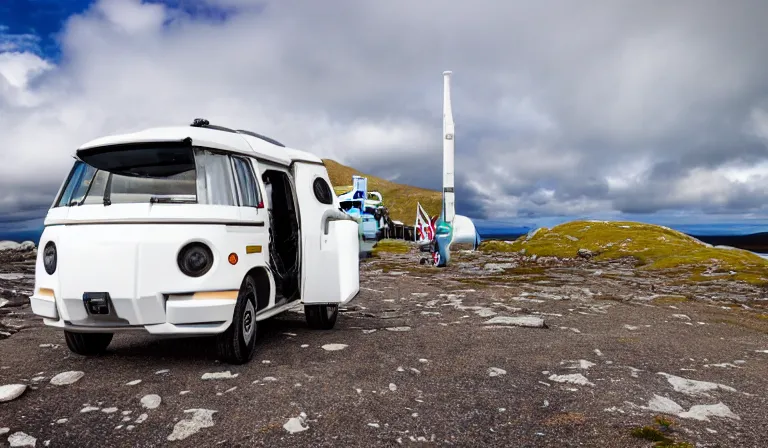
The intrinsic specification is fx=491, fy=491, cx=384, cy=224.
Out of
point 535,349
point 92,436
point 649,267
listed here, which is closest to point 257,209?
point 92,436

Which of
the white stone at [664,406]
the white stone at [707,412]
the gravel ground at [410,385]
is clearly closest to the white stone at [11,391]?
the gravel ground at [410,385]

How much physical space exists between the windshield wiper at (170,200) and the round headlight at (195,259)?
0.54 metres

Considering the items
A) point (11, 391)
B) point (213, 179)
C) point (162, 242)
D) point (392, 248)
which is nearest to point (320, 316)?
point (213, 179)

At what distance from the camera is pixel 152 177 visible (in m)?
6.09

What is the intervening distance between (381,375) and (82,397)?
3193 millimetres

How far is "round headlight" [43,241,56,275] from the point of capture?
590 centimetres

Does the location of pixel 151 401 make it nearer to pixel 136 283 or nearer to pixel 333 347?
pixel 136 283

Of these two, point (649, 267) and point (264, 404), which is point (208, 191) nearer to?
point (264, 404)

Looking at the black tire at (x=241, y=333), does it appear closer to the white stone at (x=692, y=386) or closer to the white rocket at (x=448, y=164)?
the white stone at (x=692, y=386)

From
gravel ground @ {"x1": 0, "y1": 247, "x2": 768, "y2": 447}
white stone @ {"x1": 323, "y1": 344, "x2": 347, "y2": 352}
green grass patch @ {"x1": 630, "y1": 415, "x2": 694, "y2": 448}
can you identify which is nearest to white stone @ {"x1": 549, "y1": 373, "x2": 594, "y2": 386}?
gravel ground @ {"x1": 0, "y1": 247, "x2": 768, "y2": 447}

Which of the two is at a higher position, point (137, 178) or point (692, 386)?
point (137, 178)

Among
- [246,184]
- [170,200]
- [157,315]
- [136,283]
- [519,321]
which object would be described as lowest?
[519,321]

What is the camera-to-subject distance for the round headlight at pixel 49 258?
5.90 metres

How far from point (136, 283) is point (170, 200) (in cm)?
103
